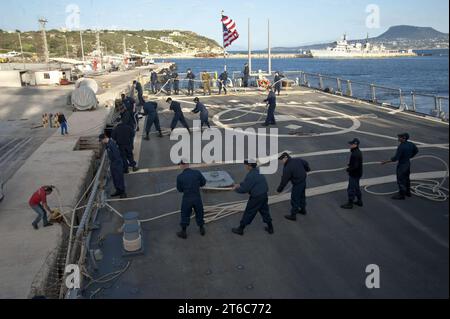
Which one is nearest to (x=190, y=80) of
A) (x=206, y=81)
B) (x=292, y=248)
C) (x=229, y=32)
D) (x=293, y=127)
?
(x=206, y=81)

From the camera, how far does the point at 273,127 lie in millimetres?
19453

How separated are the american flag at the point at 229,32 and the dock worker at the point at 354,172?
85.1ft

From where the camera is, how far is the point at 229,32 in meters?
33.4

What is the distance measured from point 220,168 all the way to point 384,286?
778cm

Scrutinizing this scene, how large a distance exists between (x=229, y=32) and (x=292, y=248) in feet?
94.3

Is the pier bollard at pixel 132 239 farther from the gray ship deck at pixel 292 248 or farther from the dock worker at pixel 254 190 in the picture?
the dock worker at pixel 254 190

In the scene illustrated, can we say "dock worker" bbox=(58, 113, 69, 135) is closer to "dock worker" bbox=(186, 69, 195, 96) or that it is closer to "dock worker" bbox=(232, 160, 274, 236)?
"dock worker" bbox=(232, 160, 274, 236)

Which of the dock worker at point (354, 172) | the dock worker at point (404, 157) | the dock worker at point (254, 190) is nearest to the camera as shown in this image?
the dock worker at point (254, 190)

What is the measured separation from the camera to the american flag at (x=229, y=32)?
3310 cm

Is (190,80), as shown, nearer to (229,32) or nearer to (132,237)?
(229,32)

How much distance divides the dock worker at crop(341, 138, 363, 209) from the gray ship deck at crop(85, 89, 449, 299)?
0.34 meters

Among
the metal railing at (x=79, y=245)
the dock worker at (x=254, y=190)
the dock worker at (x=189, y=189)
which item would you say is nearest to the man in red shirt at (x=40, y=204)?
the metal railing at (x=79, y=245)
